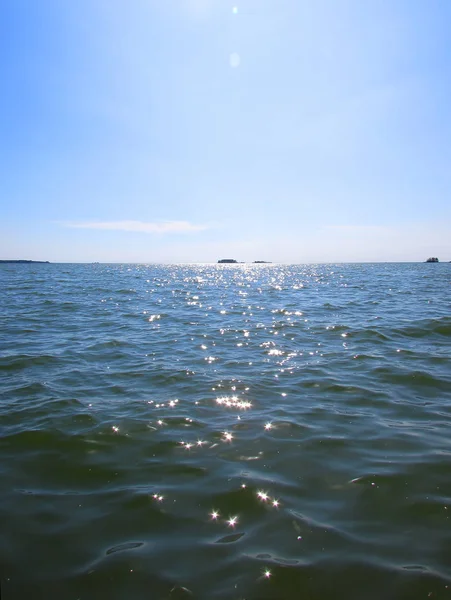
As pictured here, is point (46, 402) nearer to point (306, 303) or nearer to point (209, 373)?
point (209, 373)

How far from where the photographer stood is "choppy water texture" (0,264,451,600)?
312cm

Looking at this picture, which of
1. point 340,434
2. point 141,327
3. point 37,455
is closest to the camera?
point 37,455

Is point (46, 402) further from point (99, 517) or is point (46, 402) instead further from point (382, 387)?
point (382, 387)

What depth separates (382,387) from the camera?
7.46 meters

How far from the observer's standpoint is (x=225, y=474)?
4.53 m

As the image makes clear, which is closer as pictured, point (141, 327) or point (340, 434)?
point (340, 434)

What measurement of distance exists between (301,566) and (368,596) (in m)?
0.58

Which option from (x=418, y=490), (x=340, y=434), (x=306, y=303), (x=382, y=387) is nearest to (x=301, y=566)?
(x=418, y=490)

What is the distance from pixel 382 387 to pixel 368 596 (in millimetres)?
5090

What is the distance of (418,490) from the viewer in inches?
164

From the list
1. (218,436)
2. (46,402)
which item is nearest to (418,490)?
(218,436)

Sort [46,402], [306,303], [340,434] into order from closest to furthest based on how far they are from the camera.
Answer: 1. [340,434]
2. [46,402]
3. [306,303]

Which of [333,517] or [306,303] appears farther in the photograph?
[306,303]

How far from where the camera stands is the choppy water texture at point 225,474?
10.2 ft
